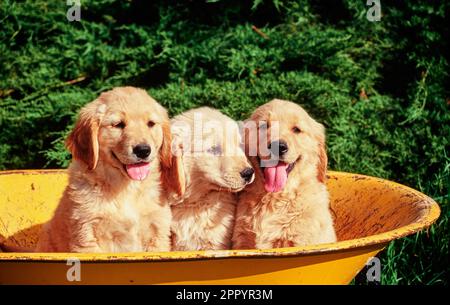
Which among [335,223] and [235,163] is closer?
[235,163]

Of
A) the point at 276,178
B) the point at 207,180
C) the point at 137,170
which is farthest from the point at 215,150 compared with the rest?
the point at 137,170

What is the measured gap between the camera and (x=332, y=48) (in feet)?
18.3

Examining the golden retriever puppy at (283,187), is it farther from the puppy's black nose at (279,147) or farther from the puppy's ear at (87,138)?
the puppy's ear at (87,138)

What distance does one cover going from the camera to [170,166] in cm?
359

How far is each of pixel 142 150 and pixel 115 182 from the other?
0.94 feet

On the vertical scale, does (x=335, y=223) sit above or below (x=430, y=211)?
below

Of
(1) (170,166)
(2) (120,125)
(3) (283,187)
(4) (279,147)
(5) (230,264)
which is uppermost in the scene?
(2) (120,125)

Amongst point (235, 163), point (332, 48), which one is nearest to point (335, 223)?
point (235, 163)

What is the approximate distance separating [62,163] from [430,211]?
3.04 metres

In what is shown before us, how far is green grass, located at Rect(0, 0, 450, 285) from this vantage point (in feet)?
17.2

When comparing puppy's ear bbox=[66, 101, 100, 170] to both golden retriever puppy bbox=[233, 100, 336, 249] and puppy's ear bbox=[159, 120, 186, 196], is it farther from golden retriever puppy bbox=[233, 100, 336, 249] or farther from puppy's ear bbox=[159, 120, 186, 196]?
golden retriever puppy bbox=[233, 100, 336, 249]

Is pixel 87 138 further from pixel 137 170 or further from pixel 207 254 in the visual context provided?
pixel 207 254

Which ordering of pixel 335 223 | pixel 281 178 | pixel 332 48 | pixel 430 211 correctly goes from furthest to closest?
1. pixel 332 48
2. pixel 335 223
3. pixel 281 178
4. pixel 430 211
